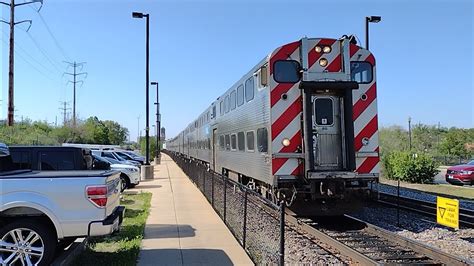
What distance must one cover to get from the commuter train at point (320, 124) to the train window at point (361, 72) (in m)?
0.02

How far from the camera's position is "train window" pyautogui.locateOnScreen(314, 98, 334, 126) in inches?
394

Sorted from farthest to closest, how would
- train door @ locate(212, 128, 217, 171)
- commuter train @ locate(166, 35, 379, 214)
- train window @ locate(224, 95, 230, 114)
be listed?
train door @ locate(212, 128, 217, 171) < train window @ locate(224, 95, 230, 114) < commuter train @ locate(166, 35, 379, 214)

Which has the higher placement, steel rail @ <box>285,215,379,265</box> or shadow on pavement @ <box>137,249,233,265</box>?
steel rail @ <box>285,215,379,265</box>

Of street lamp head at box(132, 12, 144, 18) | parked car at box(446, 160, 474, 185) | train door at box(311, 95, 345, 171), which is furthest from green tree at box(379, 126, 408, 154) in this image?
train door at box(311, 95, 345, 171)

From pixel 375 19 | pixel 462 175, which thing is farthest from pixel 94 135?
pixel 462 175

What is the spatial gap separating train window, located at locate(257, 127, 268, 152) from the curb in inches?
180

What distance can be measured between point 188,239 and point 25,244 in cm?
329

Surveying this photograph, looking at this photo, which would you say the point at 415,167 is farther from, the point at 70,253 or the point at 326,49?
the point at 70,253

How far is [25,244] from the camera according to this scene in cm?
588

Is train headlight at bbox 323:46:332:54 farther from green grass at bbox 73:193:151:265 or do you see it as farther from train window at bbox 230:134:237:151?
train window at bbox 230:134:237:151

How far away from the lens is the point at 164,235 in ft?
29.6

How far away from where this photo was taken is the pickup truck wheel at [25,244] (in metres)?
5.84

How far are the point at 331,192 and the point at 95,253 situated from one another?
483 cm

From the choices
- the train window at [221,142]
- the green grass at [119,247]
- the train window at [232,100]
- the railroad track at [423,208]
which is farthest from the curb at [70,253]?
the train window at [221,142]
